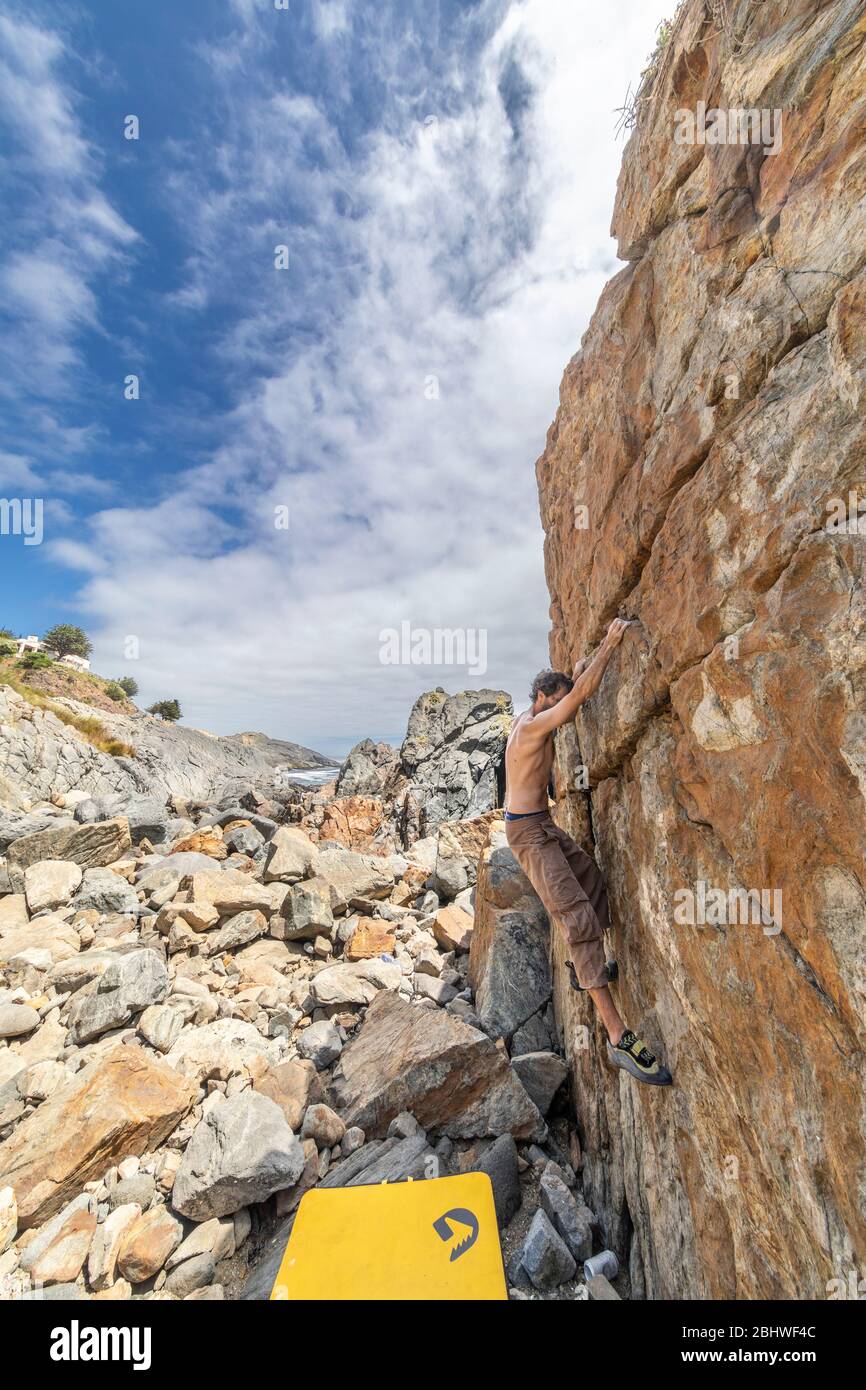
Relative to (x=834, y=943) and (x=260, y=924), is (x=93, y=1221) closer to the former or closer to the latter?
(x=260, y=924)

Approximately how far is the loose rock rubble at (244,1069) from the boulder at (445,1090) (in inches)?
0.8

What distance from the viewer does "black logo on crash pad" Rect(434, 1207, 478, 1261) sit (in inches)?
172

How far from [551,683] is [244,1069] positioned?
6.74 meters

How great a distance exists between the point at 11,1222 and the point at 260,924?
6111 millimetres

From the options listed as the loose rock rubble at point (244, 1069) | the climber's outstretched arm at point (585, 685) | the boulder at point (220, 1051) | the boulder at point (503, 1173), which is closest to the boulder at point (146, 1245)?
Result: the loose rock rubble at point (244, 1069)

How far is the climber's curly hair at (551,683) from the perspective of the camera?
17.6 ft

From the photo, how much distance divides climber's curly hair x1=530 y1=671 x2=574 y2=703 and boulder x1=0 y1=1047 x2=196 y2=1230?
21.8ft

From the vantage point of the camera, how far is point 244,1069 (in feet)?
23.2

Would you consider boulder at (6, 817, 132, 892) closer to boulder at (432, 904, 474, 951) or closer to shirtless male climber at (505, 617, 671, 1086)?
boulder at (432, 904, 474, 951)

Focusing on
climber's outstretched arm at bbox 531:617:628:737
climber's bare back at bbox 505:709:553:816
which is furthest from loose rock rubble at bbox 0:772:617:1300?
climber's outstretched arm at bbox 531:617:628:737

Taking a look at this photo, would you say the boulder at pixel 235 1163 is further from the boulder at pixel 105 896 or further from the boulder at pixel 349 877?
the boulder at pixel 105 896

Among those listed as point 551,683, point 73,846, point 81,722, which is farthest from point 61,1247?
point 81,722

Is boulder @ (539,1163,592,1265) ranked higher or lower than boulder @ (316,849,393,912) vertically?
lower

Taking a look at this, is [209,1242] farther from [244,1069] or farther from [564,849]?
[564,849]
